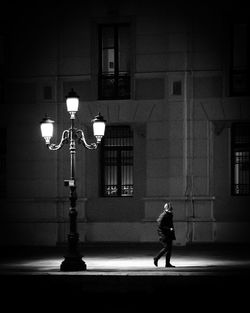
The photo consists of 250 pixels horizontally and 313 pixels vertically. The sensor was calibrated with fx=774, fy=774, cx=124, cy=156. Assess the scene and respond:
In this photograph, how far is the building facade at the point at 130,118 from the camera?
2758 centimetres

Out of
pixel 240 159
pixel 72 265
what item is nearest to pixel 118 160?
pixel 240 159

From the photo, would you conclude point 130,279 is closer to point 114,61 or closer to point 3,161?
point 3,161

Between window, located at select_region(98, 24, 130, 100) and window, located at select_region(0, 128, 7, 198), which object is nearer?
window, located at select_region(98, 24, 130, 100)

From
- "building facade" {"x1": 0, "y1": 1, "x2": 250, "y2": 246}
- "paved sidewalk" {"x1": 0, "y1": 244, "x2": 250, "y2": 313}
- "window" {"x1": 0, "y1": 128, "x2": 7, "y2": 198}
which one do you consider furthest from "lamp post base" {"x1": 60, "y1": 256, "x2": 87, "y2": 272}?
"window" {"x1": 0, "y1": 128, "x2": 7, "y2": 198}

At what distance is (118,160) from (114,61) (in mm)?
3656

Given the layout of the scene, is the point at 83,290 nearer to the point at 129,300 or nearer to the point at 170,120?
the point at 129,300

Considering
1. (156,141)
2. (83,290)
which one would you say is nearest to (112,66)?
(156,141)

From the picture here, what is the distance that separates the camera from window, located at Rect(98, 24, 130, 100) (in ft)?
93.2

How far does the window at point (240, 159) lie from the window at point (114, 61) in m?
4.27

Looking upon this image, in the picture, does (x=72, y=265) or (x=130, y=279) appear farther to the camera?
A: (x=72, y=265)

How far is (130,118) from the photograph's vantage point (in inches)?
1103

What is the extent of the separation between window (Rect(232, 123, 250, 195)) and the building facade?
4 centimetres

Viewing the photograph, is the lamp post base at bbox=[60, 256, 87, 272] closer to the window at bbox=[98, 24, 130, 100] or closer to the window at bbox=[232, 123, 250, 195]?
the window at bbox=[232, 123, 250, 195]

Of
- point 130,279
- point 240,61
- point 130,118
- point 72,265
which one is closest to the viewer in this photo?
point 130,279
